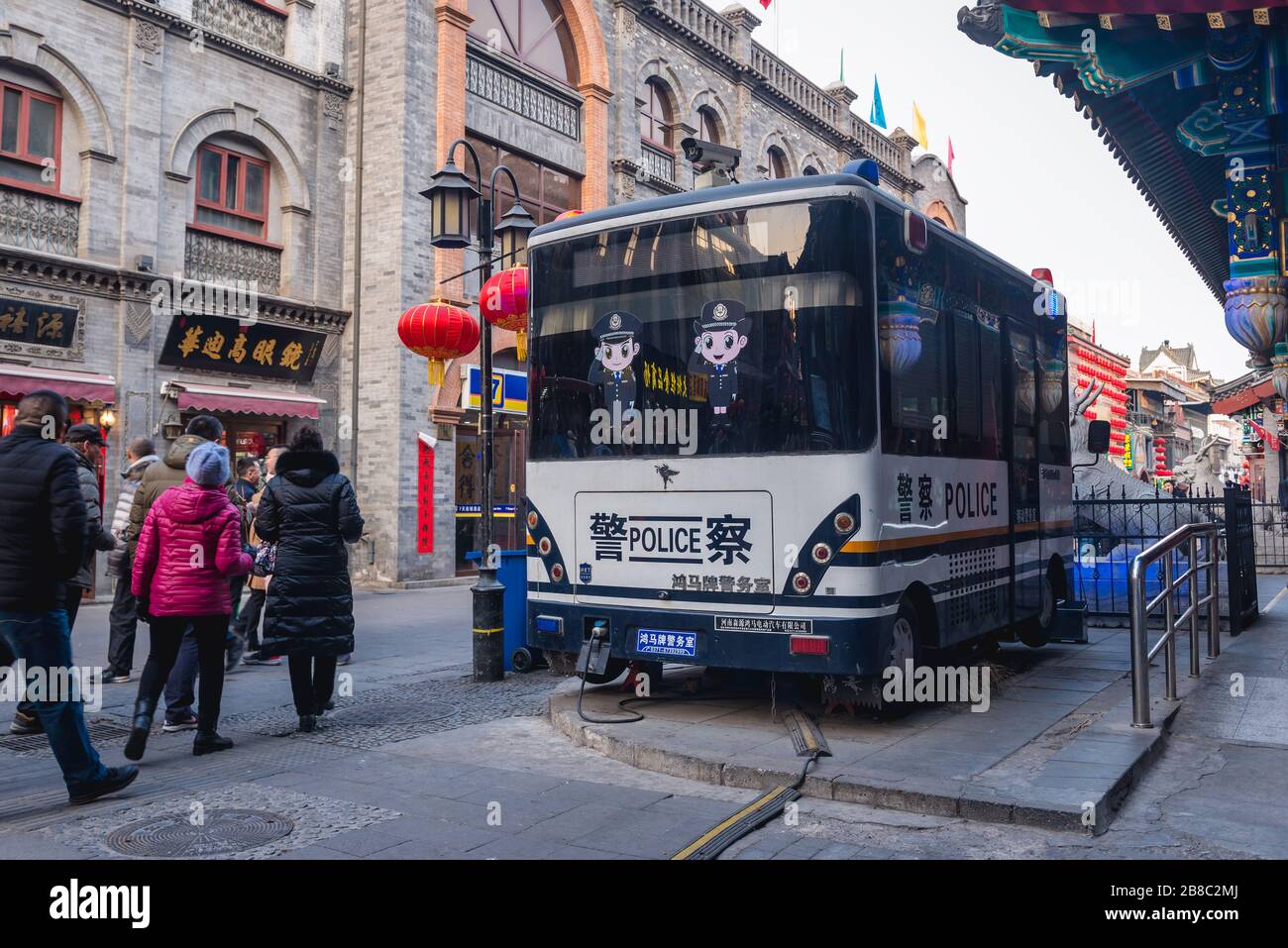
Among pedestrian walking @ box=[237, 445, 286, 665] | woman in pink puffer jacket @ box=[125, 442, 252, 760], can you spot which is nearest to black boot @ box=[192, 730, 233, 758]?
woman in pink puffer jacket @ box=[125, 442, 252, 760]

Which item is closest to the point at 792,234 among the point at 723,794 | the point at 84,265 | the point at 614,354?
the point at 614,354

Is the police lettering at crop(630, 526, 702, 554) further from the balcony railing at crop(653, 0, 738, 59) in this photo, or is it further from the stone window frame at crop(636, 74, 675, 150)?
the balcony railing at crop(653, 0, 738, 59)

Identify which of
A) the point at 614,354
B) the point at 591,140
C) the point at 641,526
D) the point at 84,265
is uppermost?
the point at 591,140

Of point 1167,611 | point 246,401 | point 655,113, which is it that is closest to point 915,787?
point 1167,611

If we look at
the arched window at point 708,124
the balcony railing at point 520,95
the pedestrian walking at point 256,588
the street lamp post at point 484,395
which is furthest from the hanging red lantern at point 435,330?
the arched window at point 708,124

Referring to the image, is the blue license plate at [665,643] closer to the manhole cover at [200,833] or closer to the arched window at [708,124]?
the manhole cover at [200,833]

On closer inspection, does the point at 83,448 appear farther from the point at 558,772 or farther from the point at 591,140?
the point at 591,140

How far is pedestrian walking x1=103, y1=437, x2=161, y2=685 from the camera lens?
8.07m

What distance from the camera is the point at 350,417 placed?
1838 centimetres

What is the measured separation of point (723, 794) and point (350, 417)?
14475mm

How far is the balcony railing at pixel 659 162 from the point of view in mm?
24438

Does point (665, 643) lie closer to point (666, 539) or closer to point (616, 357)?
point (666, 539)

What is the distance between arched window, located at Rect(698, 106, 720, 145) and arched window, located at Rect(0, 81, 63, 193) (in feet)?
51.7
